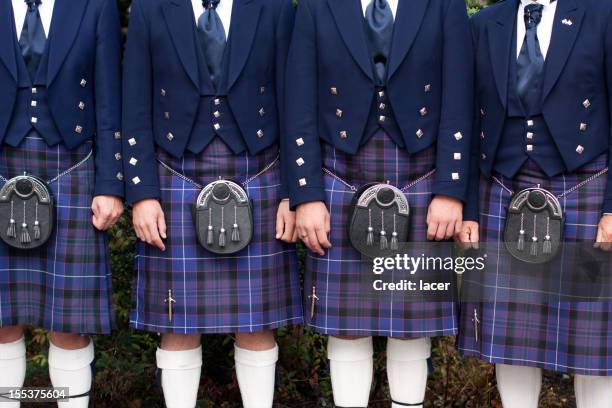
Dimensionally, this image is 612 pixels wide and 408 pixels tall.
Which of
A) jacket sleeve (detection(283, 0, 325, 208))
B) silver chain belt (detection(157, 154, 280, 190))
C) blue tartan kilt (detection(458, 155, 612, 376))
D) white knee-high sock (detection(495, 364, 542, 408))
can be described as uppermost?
jacket sleeve (detection(283, 0, 325, 208))

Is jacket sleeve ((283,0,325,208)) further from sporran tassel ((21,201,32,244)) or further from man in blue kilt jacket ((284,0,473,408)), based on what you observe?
sporran tassel ((21,201,32,244))

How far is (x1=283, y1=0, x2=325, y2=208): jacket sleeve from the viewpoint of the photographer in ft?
10.0

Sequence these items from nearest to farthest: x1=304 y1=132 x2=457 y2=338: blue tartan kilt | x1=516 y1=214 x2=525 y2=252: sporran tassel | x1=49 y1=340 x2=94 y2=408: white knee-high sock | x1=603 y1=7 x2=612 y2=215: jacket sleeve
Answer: x1=603 y1=7 x2=612 y2=215: jacket sleeve, x1=516 y1=214 x2=525 y2=252: sporran tassel, x1=304 y1=132 x2=457 y2=338: blue tartan kilt, x1=49 y1=340 x2=94 y2=408: white knee-high sock

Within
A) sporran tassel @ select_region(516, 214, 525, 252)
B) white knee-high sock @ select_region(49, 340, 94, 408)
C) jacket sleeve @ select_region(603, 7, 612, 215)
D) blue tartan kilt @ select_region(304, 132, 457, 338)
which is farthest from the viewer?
white knee-high sock @ select_region(49, 340, 94, 408)

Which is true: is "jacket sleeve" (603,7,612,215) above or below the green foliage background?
above

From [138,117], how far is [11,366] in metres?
1.11

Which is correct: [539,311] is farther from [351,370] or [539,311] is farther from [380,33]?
[380,33]

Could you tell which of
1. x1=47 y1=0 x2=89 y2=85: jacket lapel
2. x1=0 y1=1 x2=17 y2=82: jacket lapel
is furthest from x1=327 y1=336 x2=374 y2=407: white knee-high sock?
x1=0 y1=1 x2=17 y2=82: jacket lapel

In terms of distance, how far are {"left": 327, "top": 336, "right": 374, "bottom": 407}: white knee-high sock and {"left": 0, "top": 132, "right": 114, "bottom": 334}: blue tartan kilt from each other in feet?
2.88

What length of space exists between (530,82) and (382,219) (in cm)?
69

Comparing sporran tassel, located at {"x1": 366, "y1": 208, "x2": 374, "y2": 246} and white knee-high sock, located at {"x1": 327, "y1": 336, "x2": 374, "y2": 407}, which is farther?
white knee-high sock, located at {"x1": 327, "y1": 336, "x2": 374, "y2": 407}

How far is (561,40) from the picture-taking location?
291cm

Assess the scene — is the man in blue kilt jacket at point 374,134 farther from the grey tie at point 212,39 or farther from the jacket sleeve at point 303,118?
→ the grey tie at point 212,39

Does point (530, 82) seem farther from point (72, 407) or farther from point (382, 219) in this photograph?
point (72, 407)
